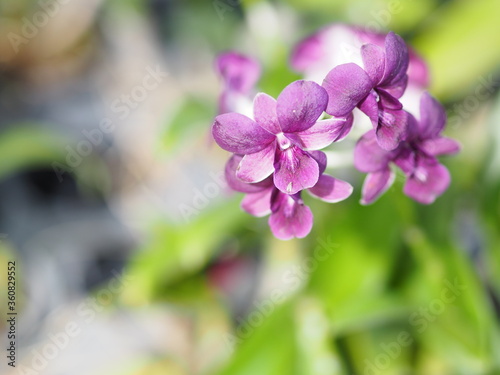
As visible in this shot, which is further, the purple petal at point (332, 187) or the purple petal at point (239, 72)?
the purple petal at point (239, 72)

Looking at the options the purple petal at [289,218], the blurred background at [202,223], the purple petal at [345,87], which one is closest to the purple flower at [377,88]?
the purple petal at [345,87]

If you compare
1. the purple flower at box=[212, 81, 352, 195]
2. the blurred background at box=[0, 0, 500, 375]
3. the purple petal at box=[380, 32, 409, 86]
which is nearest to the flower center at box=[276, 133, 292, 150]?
the purple flower at box=[212, 81, 352, 195]

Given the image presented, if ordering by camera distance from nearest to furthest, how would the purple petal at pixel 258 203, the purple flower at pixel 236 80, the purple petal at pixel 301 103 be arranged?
the purple petal at pixel 301 103 → the purple petal at pixel 258 203 → the purple flower at pixel 236 80

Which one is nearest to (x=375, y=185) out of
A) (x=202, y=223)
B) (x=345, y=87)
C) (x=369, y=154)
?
(x=369, y=154)

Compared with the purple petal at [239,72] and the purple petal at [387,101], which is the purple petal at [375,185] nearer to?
the purple petal at [387,101]

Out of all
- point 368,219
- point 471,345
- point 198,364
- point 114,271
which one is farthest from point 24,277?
point 471,345

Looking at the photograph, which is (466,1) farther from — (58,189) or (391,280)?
(58,189)

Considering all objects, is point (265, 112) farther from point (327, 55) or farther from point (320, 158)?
point (327, 55)

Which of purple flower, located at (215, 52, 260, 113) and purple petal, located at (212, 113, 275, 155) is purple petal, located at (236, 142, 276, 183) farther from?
purple flower, located at (215, 52, 260, 113)
